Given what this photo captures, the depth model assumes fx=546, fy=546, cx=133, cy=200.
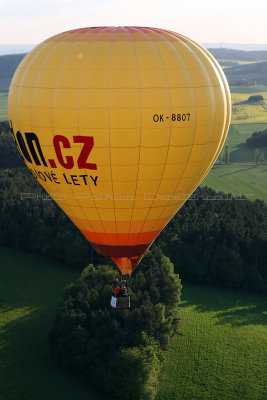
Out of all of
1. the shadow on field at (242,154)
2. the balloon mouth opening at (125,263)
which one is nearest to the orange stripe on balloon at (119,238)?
the balloon mouth opening at (125,263)

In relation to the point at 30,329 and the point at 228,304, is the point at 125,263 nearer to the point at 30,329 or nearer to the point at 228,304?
the point at 30,329

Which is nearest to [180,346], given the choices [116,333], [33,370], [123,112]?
[116,333]

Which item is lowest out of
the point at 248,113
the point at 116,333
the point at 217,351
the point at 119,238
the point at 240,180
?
the point at 217,351

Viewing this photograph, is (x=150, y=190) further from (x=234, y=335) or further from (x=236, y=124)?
(x=236, y=124)

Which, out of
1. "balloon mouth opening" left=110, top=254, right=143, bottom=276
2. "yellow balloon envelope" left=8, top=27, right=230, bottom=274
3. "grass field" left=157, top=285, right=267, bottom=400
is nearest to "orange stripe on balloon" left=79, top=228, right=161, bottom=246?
"yellow balloon envelope" left=8, top=27, right=230, bottom=274

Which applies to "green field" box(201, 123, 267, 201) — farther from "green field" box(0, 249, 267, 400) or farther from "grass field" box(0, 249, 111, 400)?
"grass field" box(0, 249, 111, 400)
